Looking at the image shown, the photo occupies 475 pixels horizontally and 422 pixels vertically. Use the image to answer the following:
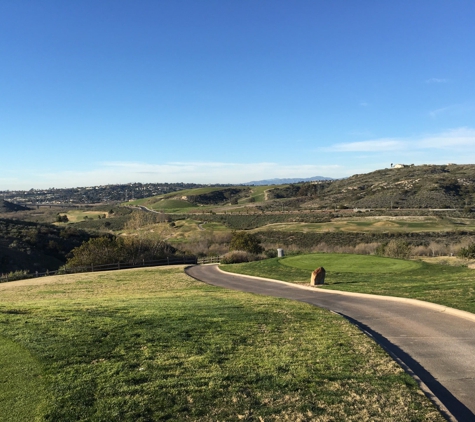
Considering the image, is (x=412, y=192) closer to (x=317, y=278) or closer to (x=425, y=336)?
(x=317, y=278)

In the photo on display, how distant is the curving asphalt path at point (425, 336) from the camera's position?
21.6 feet

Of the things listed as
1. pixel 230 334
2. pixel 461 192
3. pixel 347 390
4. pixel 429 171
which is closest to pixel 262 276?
Answer: pixel 230 334

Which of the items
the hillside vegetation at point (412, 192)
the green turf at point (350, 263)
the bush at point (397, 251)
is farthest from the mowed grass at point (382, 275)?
the hillside vegetation at point (412, 192)

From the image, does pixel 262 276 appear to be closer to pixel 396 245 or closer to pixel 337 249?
pixel 396 245

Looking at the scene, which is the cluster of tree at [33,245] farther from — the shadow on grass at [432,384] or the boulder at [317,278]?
the shadow on grass at [432,384]

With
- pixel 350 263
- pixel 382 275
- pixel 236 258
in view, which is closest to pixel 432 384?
pixel 382 275

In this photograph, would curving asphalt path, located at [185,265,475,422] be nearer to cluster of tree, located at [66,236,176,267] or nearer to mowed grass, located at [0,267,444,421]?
mowed grass, located at [0,267,444,421]

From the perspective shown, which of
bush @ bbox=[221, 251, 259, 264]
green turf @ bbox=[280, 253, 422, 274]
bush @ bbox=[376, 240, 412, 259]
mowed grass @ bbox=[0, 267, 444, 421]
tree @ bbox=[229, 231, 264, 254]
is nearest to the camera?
mowed grass @ bbox=[0, 267, 444, 421]

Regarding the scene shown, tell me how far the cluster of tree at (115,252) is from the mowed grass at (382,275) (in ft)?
36.8

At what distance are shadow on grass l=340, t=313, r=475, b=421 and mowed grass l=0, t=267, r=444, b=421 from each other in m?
0.32

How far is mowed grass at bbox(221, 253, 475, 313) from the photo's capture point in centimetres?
1432

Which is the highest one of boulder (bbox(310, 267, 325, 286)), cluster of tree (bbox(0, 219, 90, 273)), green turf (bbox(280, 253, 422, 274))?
boulder (bbox(310, 267, 325, 286))

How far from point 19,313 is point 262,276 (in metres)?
14.8

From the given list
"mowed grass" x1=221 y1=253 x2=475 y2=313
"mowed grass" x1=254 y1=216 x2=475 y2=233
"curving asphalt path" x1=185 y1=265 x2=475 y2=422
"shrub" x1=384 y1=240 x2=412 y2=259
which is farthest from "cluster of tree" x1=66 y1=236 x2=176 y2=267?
"mowed grass" x1=254 y1=216 x2=475 y2=233
